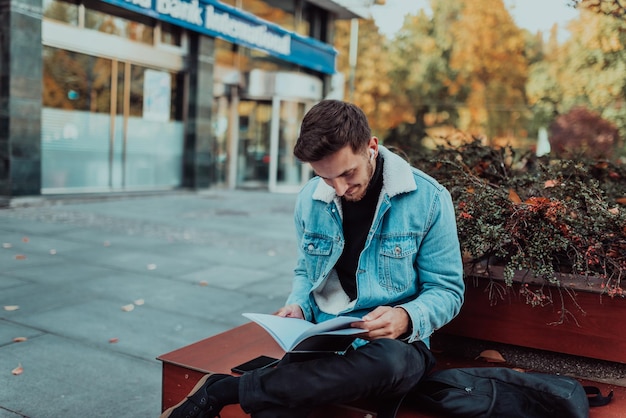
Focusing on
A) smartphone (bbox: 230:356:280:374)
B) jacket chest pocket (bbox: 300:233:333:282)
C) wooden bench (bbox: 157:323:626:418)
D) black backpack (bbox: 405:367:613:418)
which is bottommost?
wooden bench (bbox: 157:323:626:418)

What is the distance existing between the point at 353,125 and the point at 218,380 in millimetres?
1114

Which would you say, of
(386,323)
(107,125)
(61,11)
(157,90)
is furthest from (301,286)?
(157,90)

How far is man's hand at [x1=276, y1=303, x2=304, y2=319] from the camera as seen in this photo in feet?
8.78

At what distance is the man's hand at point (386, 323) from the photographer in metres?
2.27

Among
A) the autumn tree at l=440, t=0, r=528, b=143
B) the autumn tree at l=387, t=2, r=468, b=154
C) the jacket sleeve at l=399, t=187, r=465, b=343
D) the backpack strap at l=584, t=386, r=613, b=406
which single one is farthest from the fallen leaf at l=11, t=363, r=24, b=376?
the autumn tree at l=387, t=2, r=468, b=154

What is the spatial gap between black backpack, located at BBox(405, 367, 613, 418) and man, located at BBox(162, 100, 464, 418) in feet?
0.38

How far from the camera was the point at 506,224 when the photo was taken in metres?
2.95

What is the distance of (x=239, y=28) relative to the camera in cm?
1579

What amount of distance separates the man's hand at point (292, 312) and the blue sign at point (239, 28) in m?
11.1

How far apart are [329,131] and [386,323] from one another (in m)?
0.74

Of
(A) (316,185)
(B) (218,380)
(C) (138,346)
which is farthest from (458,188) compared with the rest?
(C) (138,346)

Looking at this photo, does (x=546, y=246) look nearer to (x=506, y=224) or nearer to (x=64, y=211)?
(x=506, y=224)

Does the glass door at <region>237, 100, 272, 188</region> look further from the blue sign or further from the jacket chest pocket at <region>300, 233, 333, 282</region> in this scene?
the jacket chest pocket at <region>300, 233, 333, 282</region>

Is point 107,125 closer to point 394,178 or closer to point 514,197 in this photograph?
point 514,197
